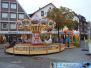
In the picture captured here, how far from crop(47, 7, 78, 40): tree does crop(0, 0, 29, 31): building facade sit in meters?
31.0

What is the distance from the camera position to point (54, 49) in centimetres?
3155

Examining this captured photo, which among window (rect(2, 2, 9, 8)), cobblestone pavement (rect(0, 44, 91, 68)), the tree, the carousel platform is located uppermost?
window (rect(2, 2, 9, 8))

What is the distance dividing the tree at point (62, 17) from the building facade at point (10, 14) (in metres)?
31.0

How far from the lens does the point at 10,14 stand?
8000cm

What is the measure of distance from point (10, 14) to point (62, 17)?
113 feet

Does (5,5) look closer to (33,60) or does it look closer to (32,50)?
(32,50)

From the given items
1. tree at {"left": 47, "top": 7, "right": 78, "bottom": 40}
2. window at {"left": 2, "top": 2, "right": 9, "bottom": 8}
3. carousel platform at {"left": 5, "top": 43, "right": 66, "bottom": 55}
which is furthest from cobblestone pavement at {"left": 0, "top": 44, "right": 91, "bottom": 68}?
window at {"left": 2, "top": 2, "right": 9, "bottom": 8}

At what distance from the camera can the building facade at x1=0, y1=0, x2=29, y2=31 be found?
7925cm

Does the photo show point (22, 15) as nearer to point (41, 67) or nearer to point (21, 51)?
point (21, 51)

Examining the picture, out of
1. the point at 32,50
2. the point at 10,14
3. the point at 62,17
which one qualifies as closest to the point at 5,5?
the point at 10,14

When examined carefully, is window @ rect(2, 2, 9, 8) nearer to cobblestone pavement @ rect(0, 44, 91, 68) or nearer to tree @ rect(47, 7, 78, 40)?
tree @ rect(47, 7, 78, 40)

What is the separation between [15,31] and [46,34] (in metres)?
17.3

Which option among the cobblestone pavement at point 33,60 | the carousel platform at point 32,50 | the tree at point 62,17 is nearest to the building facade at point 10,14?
the tree at point 62,17

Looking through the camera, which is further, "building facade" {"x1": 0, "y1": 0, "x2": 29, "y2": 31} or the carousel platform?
"building facade" {"x1": 0, "y1": 0, "x2": 29, "y2": 31}
